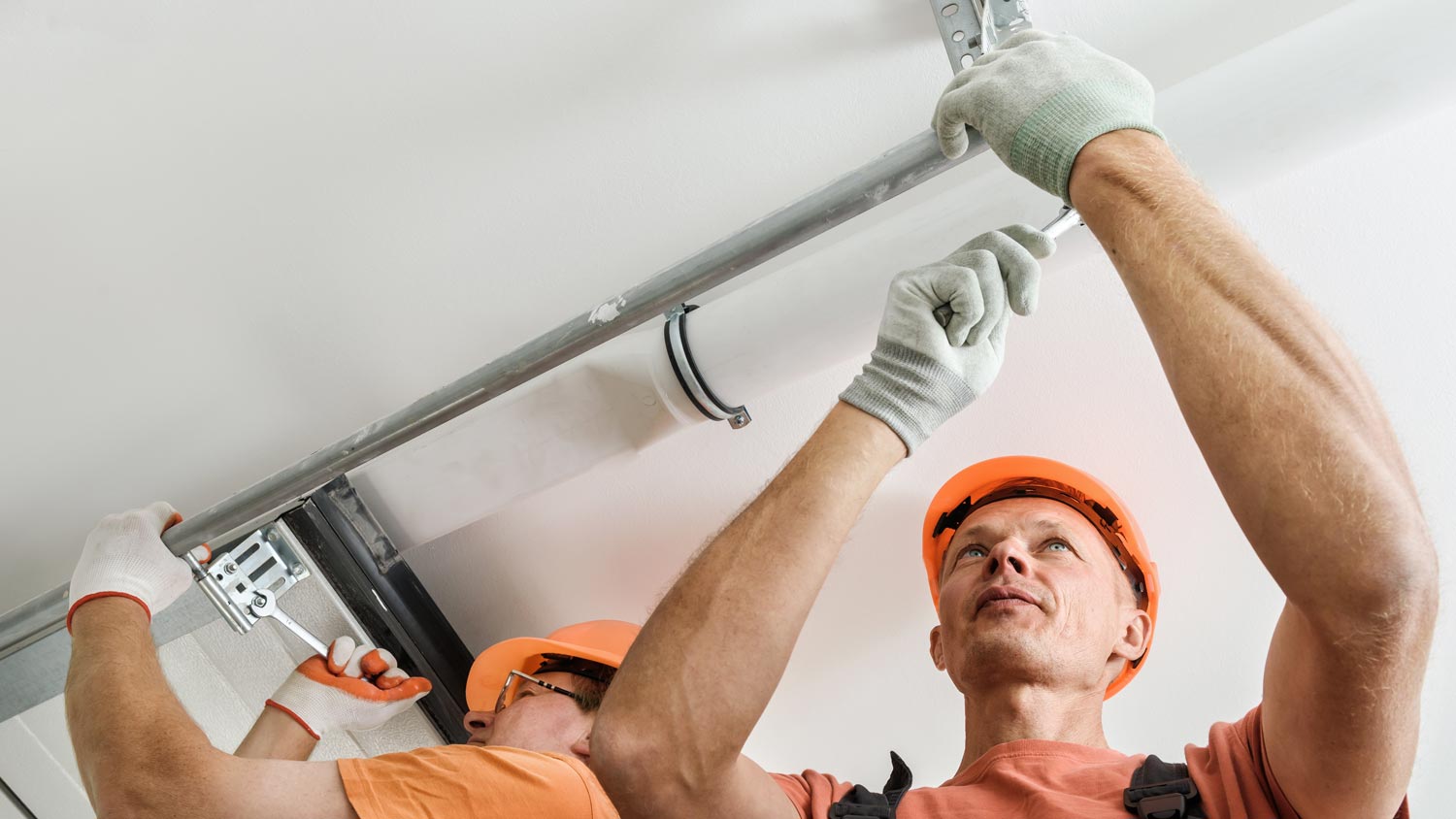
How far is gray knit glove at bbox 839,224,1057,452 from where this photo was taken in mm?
1268

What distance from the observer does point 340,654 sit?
1.97 metres

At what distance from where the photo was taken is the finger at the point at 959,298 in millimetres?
1253

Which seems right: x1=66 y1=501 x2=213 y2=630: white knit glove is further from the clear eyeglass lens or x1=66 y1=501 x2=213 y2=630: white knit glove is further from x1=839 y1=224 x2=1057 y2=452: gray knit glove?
x1=839 y1=224 x2=1057 y2=452: gray knit glove

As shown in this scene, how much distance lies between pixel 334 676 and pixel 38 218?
103 centimetres

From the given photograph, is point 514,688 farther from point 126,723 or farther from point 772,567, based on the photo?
point 772,567

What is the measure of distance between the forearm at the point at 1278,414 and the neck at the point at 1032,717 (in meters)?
0.71

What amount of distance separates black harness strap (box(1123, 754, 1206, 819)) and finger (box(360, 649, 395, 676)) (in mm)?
1336

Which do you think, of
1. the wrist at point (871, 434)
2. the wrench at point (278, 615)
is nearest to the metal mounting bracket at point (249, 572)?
the wrench at point (278, 615)

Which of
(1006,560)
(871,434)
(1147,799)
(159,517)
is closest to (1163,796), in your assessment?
(1147,799)

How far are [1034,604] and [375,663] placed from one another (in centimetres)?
121

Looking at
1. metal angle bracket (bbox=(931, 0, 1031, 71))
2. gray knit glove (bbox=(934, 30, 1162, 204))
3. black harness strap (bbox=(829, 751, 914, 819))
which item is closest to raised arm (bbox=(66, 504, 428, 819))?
black harness strap (bbox=(829, 751, 914, 819))

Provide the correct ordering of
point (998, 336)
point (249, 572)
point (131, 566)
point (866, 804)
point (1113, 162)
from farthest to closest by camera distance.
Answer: point (249, 572) < point (131, 566) < point (866, 804) < point (998, 336) < point (1113, 162)

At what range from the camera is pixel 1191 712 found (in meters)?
1.99

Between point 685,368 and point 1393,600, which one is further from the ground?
point 685,368
